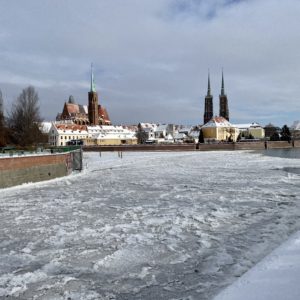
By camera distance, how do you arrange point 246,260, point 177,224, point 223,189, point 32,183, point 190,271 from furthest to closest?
point 32,183
point 223,189
point 177,224
point 246,260
point 190,271

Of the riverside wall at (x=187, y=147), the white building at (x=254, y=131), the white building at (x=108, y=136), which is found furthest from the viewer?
the white building at (x=254, y=131)

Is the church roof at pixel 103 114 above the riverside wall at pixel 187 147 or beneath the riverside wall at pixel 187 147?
above

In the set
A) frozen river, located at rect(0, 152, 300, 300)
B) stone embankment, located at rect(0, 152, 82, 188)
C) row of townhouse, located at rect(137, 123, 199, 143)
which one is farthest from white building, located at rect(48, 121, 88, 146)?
frozen river, located at rect(0, 152, 300, 300)

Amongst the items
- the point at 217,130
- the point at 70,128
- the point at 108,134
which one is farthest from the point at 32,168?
the point at 217,130

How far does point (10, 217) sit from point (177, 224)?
197 inches

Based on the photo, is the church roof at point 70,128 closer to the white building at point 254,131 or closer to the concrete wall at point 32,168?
the white building at point 254,131

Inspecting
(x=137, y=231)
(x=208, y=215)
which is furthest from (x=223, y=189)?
(x=137, y=231)

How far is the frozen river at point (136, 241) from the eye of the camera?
6.09 metres

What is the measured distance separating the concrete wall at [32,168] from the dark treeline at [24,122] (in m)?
15.2

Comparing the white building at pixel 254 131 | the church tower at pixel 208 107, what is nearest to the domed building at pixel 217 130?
the church tower at pixel 208 107

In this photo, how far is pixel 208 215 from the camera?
11.5 metres

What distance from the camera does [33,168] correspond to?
77.8 ft

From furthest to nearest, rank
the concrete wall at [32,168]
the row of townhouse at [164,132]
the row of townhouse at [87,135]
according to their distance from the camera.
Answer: the row of townhouse at [164,132] → the row of townhouse at [87,135] → the concrete wall at [32,168]

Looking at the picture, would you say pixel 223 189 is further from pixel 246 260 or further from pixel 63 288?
pixel 63 288
